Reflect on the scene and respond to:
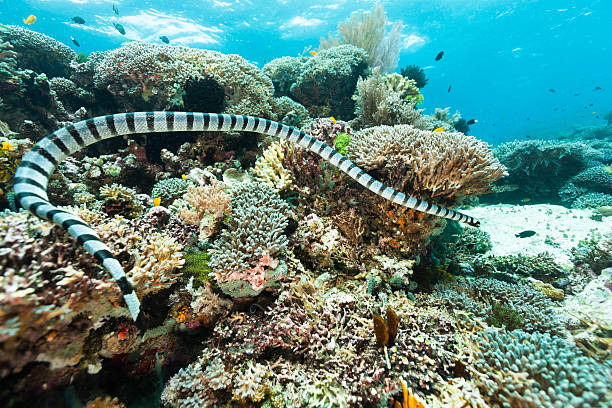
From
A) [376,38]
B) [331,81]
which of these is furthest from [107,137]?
[376,38]

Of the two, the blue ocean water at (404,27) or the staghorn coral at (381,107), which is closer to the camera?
the staghorn coral at (381,107)

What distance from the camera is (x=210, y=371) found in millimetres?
2012

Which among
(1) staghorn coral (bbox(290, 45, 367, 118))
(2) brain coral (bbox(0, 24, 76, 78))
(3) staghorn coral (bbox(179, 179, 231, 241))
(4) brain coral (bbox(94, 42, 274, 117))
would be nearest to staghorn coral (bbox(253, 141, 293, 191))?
(3) staghorn coral (bbox(179, 179, 231, 241))

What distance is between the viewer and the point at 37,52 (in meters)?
6.05

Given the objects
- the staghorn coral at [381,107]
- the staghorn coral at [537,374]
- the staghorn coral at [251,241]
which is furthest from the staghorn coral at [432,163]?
the staghorn coral at [381,107]

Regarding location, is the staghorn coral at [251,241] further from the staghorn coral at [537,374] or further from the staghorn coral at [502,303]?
the staghorn coral at [502,303]

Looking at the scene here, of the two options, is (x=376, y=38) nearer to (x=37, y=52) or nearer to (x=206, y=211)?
(x=206, y=211)

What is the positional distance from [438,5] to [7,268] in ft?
102

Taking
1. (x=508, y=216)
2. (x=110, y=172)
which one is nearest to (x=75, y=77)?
(x=110, y=172)

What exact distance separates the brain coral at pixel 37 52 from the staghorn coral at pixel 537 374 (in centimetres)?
1040

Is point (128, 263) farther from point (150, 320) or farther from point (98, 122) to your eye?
point (98, 122)

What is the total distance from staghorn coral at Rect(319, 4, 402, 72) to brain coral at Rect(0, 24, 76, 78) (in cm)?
888

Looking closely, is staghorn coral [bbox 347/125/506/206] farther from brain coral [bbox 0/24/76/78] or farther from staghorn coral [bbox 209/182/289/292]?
brain coral [bbox 0/24/76/78]

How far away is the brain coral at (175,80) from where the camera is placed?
445cm
